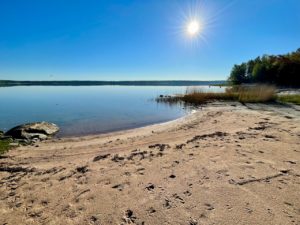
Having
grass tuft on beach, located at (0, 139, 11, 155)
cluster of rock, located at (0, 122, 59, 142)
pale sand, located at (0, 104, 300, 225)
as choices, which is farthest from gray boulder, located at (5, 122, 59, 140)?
pale sand, located at (0, 104, 300, 225)

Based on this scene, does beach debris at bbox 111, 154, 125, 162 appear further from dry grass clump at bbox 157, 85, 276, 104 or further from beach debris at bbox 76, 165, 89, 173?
dry grass clump at bbox 157, 85, 276, 104

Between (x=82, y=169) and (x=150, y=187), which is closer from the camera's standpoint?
(x=150, y=187)

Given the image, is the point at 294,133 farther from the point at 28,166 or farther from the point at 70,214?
the point at 28,166

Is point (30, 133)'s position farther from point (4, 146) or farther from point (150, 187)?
point (150, 187)

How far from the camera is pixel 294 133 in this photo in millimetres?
7383

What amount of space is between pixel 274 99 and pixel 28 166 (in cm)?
2065

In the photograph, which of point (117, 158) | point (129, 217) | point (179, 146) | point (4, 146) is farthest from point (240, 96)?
point (129, 217)

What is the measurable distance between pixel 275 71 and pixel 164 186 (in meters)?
51.4

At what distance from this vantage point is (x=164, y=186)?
13.3ft

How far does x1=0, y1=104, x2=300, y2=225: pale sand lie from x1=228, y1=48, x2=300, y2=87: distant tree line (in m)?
41.2

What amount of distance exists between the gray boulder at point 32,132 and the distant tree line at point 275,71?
43870 millimetres

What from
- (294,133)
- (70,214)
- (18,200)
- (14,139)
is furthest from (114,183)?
(14,139)

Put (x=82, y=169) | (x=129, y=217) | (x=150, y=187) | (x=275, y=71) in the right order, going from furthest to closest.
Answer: (x=275, y=71) → (x=82, y=169) → (x=150, y=187) → (x=129, y=217)

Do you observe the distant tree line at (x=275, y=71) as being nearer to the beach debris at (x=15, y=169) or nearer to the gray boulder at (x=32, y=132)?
the gray boulder at (x=32, y=132)
